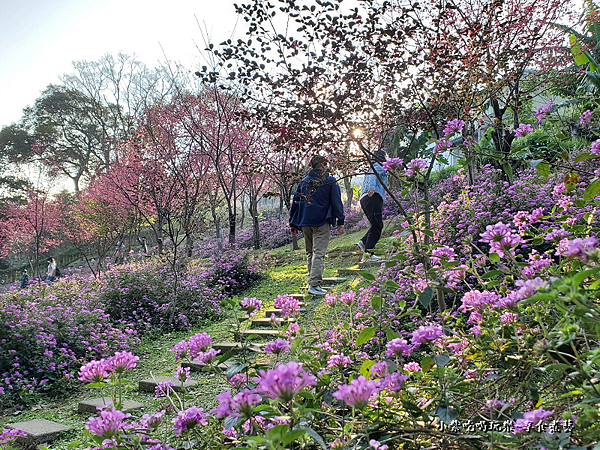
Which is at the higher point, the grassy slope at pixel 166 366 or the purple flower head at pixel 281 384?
the purple flower head at pixel 281 384

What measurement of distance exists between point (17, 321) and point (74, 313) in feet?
2.26

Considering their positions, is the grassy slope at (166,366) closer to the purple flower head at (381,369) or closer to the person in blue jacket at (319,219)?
the person in blue jacket at (319,219)

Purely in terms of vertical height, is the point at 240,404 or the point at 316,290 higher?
the point at 240,404

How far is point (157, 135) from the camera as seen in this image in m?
12.0

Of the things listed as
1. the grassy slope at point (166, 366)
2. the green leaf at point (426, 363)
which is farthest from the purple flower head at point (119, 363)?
the green leaf at point (426, 363)

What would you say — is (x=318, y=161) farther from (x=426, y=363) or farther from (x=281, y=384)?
(x=281, y=384)

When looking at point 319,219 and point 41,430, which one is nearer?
point 41,430

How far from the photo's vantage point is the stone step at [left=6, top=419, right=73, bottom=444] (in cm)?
284

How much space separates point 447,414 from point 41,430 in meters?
2.95

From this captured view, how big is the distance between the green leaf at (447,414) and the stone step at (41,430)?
2813mm

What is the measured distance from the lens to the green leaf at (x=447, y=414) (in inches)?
46.0

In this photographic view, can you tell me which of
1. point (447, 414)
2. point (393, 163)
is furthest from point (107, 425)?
point (393, 163)

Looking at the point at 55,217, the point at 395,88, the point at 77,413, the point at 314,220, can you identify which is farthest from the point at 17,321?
the point at 55,217

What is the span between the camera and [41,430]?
2932 millimetres
